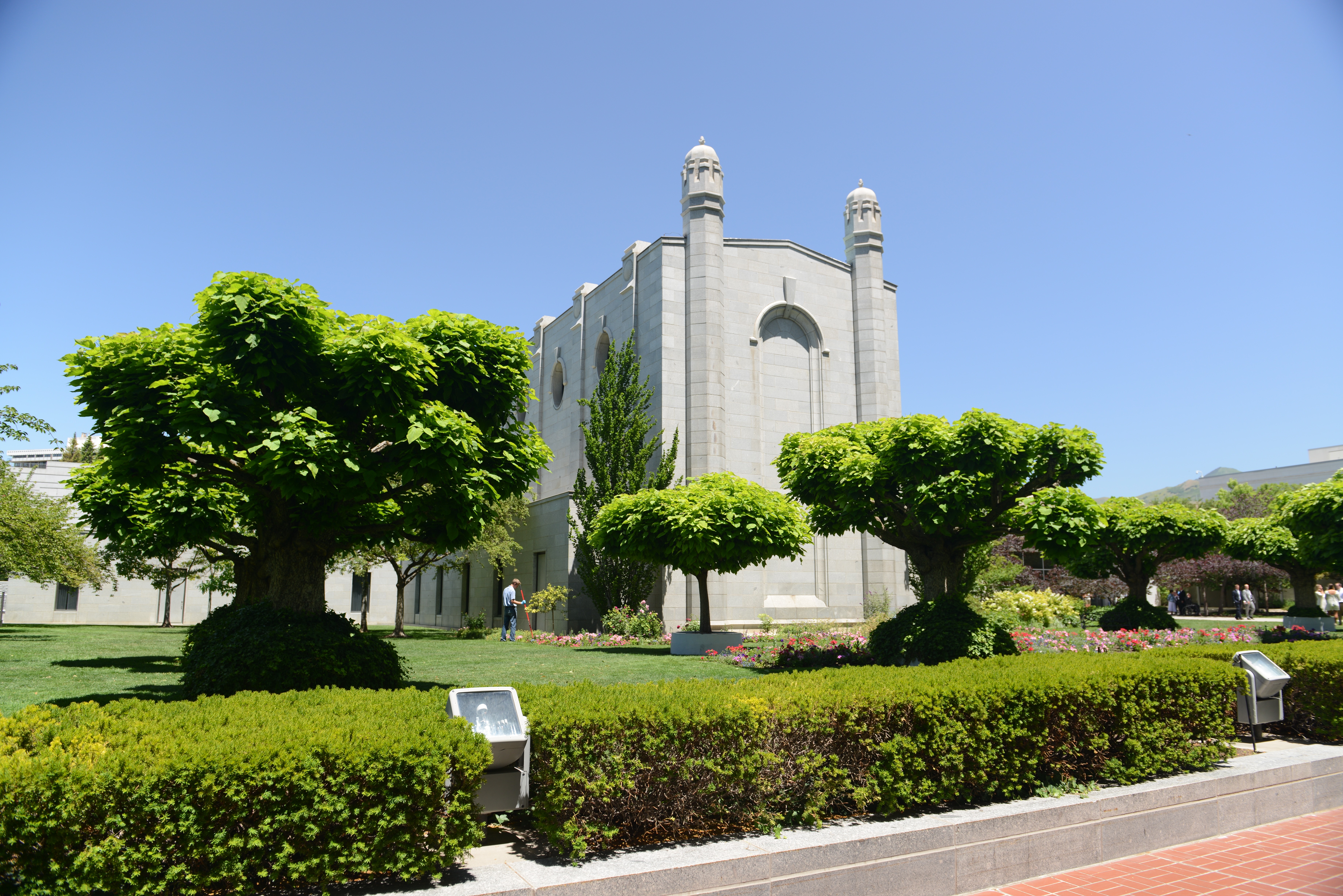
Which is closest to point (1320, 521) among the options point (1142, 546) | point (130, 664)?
point (1142, 546)

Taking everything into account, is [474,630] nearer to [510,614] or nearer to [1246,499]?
[510,614]

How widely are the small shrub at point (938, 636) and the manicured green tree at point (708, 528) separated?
4799mm

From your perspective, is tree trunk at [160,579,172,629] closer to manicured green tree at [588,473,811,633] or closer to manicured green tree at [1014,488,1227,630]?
manicured green tree at [588,473,811,633]

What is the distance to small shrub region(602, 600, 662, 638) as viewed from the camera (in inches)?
935

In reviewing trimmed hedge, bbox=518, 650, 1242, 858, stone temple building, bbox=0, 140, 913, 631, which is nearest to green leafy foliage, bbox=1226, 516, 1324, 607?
stone temple building, bbox=0, 140, 913, 631

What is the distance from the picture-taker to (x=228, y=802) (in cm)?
393

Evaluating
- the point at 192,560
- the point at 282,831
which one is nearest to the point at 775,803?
the point at 282,831

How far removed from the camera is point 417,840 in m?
4.26

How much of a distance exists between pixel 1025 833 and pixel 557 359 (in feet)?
101

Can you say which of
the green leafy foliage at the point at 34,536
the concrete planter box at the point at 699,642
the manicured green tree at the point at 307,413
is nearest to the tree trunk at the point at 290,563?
the manicured green tree at the point at 307,413

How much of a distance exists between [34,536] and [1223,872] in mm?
29086

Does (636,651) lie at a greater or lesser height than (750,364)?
lesser

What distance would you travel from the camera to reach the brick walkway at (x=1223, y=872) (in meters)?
A: 5.51

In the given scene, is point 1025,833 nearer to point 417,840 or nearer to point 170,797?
point 417,840
